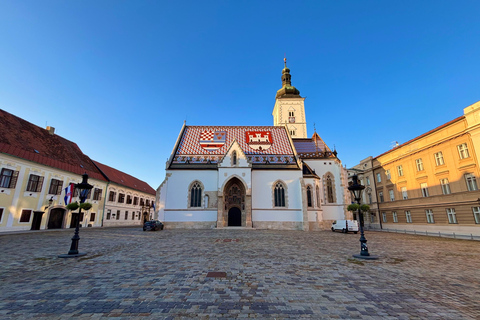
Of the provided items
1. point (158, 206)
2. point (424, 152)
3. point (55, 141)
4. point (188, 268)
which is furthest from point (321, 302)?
point (55, 141)

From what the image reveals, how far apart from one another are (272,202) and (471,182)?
20.8m

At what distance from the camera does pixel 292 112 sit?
49.3 m

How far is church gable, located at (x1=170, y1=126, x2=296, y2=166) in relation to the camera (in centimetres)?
3291

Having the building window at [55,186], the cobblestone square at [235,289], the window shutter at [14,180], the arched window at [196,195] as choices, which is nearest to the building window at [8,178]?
the window shutter at [14,180]

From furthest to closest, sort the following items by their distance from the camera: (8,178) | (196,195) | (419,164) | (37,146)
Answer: (196,195), (419,164), (37,146), (8,178)

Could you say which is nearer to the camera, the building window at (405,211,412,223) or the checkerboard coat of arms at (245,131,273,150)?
the building window at (405,211,412,223)

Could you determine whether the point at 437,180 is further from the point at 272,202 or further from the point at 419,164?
the point at 272,202

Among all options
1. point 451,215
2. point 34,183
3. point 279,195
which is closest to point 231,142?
point 279,195

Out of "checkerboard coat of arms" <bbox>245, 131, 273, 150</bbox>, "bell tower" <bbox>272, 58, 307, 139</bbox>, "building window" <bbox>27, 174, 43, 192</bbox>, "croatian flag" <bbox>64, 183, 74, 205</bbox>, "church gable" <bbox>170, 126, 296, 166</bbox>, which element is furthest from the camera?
"bell tower" <bbox>272, 58, 307, 139</bbox>

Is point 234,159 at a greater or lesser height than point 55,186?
greater

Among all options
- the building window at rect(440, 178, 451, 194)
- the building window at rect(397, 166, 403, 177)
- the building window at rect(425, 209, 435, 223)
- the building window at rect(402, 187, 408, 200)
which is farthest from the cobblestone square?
the building window at rect(397, 166, 403, 177)

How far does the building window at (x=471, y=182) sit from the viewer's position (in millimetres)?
21062

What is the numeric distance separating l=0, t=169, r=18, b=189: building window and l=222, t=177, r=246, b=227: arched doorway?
23205mm

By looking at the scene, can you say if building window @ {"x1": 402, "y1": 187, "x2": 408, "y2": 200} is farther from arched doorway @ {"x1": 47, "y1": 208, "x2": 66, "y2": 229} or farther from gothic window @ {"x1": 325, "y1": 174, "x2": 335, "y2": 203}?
arched doorway @ {"x1": 47, "y1": 208, "x2": 66, "y2": 229}
